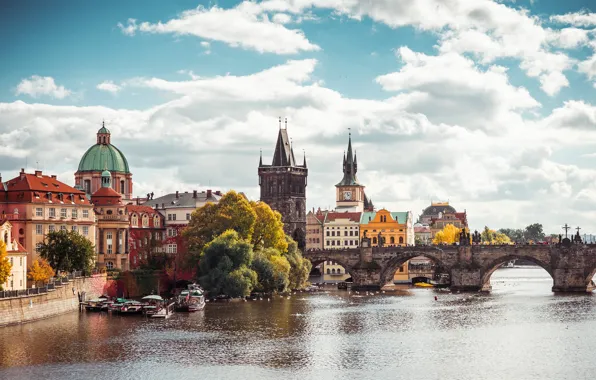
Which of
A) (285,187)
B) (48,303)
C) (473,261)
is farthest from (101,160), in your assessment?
(48,303)

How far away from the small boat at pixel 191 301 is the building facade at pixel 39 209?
17.4 m

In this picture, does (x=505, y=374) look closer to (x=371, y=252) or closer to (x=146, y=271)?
(x=146, y=271)

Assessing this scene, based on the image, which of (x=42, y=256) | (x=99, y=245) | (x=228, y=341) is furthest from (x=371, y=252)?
(x=228, y=341)

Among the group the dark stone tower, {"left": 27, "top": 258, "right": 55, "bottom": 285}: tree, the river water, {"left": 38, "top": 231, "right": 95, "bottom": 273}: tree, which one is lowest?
the river water

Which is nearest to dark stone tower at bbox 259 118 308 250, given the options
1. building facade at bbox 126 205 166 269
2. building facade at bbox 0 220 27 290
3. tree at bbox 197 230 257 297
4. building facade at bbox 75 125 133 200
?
building facade at bbox 75 125 133 200

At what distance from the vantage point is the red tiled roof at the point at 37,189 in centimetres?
11819

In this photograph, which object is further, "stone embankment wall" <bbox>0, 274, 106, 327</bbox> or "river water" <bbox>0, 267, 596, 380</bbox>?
"stone embankment wall" <bbox>0, 274, 106, 327</bbox>

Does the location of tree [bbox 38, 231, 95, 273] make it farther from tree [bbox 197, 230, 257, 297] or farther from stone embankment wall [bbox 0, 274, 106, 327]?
tree [bbox 197, 230, 257, 297]

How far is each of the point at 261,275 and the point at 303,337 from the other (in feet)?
138

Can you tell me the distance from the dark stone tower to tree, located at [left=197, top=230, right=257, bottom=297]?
198ft

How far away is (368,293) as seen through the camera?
484 ft

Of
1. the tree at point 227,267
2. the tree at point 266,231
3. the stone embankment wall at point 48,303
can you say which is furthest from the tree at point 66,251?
the tree at point 266,231

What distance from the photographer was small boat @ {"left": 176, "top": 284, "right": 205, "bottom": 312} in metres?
112

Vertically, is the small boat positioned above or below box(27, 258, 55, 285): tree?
below
